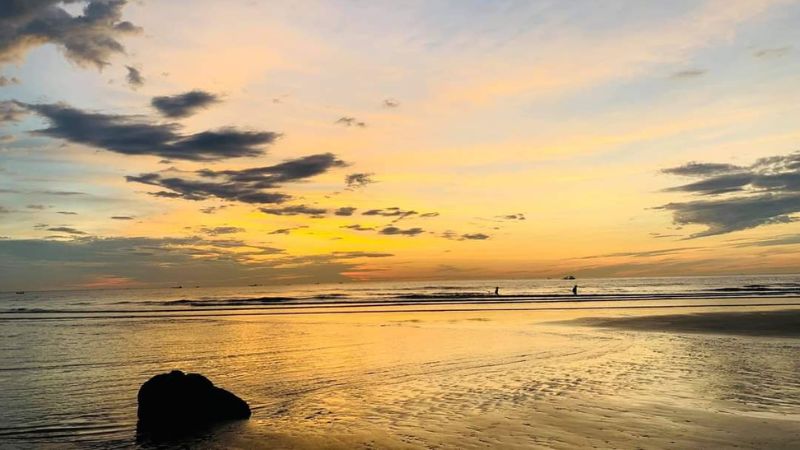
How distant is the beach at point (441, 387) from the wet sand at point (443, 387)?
8 centimetres

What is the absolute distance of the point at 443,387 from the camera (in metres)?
20.9

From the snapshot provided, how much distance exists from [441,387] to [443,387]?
0.07 metres

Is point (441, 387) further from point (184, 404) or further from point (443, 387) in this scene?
point (184, 404)

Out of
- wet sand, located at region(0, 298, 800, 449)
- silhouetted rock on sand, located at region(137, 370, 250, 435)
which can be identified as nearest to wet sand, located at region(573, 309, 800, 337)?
wet sand, located at region(0, 298, 800, 449)

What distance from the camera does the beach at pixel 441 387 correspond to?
47.5ft

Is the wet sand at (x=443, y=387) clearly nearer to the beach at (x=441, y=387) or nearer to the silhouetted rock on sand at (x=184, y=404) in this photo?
the beach at (x=441, y=387)

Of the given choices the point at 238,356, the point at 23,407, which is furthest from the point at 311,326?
the point at 23,407

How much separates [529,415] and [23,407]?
1596 centimetres

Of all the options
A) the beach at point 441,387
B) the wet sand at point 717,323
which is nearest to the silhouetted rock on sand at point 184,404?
the beach at point 441,387

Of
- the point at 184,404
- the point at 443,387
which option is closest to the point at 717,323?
the point at 443,387

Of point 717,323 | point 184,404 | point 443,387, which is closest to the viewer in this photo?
point 184,404

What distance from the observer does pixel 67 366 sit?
27.4 meters

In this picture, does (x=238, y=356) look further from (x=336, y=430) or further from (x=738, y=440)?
(x=738, y=440)

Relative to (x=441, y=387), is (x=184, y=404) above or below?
above
